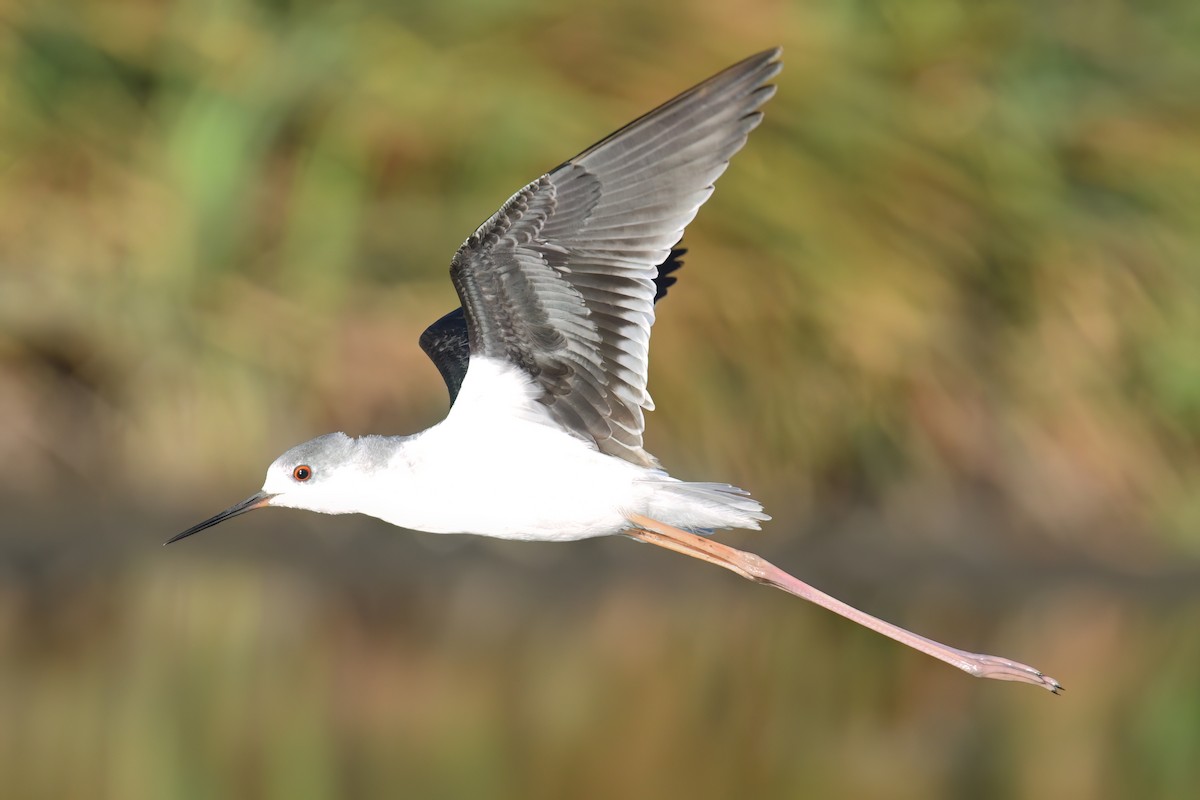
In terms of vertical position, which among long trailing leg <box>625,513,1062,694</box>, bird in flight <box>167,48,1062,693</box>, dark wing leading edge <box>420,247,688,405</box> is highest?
dark wing leading edge <box>420,247,688,405</box>

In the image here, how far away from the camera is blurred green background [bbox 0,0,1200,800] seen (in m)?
8.39

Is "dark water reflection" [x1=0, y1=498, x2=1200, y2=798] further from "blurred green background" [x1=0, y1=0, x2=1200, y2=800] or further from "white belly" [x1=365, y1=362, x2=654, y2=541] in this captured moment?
"white belly" [x1=365, y1=362, x2=654, y2=541]

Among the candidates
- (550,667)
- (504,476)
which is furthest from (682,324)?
(504,476)

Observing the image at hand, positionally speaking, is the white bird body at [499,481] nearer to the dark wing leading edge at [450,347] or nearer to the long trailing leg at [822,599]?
the long trailing leg at [822,599]

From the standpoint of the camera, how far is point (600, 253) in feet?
15.5

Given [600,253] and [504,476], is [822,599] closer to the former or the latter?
[504,476]

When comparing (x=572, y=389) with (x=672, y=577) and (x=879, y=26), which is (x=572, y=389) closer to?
(x=672, y=577)

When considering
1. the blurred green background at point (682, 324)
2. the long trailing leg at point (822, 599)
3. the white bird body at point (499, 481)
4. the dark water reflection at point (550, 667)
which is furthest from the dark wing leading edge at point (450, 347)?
the blurred green background at point (682, 324)

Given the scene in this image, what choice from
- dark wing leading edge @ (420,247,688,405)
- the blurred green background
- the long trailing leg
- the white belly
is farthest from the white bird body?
the blurred green background

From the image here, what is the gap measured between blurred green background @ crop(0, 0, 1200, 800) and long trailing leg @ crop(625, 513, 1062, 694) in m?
2.05

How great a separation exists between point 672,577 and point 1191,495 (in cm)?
267

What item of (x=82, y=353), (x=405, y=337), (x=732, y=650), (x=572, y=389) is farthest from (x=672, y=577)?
(x=572, y=389)

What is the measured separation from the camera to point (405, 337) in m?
8.95

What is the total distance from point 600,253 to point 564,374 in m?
0.41
